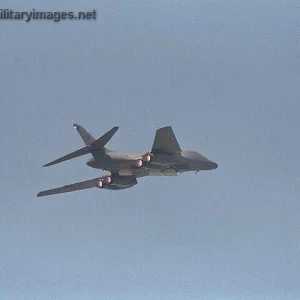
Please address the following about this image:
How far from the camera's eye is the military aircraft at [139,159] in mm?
63750

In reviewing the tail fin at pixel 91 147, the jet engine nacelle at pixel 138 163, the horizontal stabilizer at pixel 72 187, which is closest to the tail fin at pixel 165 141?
the jet engine nacelle at pixel 138 163

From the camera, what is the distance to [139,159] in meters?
64.8

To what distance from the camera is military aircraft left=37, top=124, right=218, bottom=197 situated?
209 ft

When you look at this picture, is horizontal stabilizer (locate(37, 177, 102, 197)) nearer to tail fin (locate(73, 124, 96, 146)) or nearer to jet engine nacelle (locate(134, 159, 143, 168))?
tail fin (locate(73, 124, 96, 146))

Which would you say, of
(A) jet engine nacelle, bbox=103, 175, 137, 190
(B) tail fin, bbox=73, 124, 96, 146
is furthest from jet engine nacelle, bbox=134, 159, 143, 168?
(B) tail fin, bbox=73, 124, 96, 146

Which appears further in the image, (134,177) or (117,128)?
(134,177)

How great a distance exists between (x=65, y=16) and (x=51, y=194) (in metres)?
15.6

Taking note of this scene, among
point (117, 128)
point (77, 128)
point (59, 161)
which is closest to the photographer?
point (117, 128)

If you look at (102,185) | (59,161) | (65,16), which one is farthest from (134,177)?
(65,16)

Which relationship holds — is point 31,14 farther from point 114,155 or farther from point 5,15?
point 114,155

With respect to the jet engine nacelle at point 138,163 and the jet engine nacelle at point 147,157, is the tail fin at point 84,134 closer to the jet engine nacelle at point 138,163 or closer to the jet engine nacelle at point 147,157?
the jet engine nacelle at point 138,163

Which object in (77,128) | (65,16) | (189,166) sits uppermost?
(65,16)

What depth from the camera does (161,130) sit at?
206ft

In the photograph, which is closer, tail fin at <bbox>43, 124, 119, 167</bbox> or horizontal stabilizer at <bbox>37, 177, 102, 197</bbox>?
tail fin at <bbox>43, 124, 119, 167</bbox>
